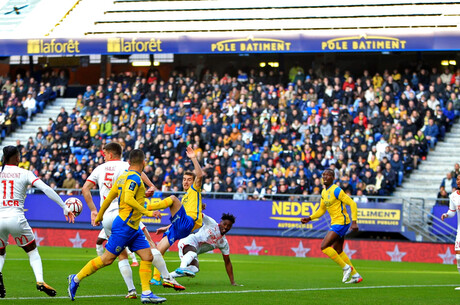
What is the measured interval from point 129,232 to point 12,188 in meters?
1.72

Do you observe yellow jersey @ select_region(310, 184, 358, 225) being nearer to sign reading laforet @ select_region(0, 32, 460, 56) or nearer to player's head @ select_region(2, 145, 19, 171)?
player's head @ select_region(2, 145, 19, 171)

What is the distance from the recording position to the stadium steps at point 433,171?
28.8 meters

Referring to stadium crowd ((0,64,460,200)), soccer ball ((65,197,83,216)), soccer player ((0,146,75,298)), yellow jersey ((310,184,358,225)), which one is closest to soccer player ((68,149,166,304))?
soccer player ((0,146,75,298))

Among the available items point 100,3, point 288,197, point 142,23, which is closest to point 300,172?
point 288,197

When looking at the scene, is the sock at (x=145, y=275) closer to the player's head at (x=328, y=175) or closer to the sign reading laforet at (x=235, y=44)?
the player's head at (x=328, y=175)

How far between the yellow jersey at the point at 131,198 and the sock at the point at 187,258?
10.4ft

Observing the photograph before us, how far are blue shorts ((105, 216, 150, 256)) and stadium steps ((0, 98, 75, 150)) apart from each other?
26.7m

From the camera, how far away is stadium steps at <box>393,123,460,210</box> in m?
28.8

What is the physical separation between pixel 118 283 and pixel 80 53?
76.8 feet

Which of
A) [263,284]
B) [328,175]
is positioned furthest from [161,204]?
[328,175]

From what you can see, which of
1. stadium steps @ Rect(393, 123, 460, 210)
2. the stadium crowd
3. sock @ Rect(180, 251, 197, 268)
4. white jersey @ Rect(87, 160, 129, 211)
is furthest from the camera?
the stadium crowd

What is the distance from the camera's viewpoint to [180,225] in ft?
47.3

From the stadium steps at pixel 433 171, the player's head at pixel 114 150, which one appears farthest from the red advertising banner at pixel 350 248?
the player's head at pixel 114 150

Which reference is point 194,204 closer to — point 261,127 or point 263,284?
point 263,284
